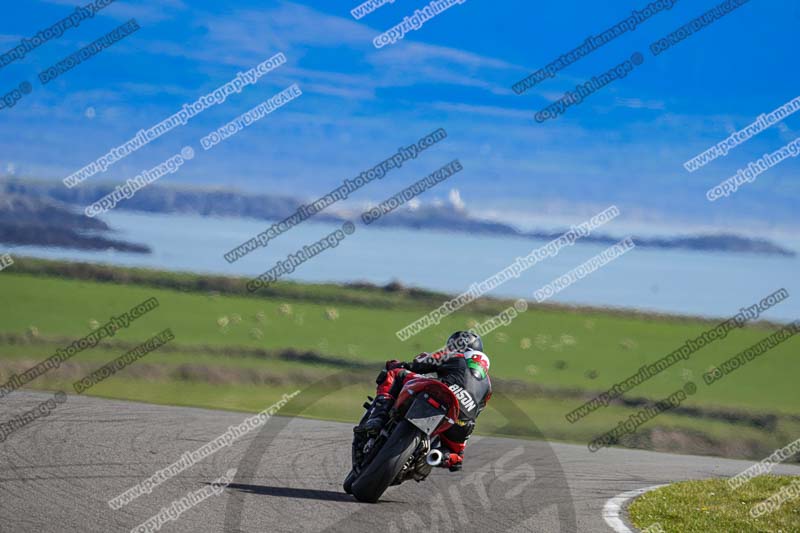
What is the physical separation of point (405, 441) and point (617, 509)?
2428mm

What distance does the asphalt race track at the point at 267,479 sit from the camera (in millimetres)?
8336

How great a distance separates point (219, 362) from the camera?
3366 cm

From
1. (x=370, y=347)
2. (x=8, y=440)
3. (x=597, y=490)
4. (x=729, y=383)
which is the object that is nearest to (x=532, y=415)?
(x=370, y=347)

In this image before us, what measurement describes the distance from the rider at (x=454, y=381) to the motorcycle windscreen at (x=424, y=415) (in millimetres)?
410

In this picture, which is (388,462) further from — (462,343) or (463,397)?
(462,343)

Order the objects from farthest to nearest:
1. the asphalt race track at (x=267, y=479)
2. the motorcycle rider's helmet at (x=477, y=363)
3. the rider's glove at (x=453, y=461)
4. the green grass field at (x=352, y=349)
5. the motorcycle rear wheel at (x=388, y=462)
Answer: the green grass field at (x=352, y=349), the rider's glove at (x=453, y=461), the motorcycle rider's helmet at (x=477, y=363), the motorcycle rear wheel at (x=388, y=462), the asphalt race track at (x=267, y=479)

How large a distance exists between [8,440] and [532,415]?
19.5 meters

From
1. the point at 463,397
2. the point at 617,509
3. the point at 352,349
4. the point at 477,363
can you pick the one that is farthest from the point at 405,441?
the point at 352,349

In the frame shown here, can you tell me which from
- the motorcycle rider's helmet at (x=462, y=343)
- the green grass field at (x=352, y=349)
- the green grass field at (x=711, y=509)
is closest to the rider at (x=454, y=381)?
the motorcycle rider's helmet at (x=462, y=343)

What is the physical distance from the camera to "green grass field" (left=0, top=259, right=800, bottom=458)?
94.5 ft

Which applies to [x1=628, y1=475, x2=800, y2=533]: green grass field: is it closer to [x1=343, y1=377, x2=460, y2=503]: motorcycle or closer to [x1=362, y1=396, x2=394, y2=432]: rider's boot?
[x1=343, y1=377, x2=460, y2=503]: motorcycle

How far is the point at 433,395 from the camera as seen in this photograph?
945cm

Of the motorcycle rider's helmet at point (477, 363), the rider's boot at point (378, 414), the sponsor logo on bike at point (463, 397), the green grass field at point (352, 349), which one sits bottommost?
the green grass field at point (352, 349)

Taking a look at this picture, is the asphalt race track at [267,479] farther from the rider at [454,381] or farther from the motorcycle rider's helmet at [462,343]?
the motorcycle rider's helmet at [462,343]
